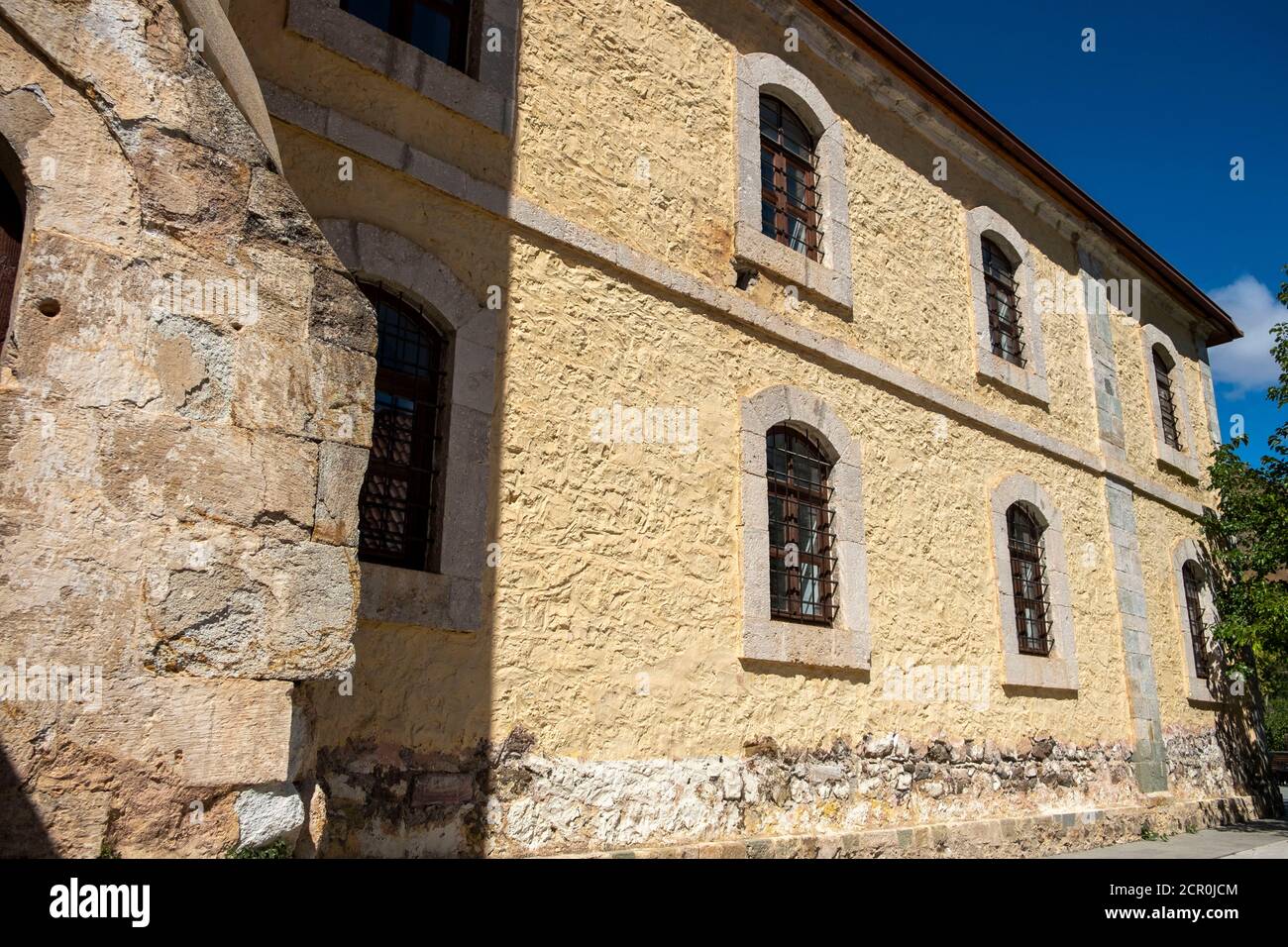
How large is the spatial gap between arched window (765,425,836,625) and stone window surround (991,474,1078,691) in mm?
2074

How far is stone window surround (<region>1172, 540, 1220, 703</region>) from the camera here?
10.4m

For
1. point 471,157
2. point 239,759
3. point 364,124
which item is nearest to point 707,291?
point 471,157

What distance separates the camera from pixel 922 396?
7809 millimetres

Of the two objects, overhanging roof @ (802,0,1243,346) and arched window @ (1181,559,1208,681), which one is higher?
overhanging roof @ (802,0,1243,346)

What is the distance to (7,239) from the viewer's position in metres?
2.44

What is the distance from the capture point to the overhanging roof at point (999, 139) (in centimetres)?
789

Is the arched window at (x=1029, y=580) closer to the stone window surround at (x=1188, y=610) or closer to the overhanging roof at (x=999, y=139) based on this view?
the stone window surround at (x=1188, y=610)

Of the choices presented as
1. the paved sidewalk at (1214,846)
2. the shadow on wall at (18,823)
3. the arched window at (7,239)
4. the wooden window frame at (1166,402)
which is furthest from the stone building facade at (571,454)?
the wooden window frame at (1166,402)

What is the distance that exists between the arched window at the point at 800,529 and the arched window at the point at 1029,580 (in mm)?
2440

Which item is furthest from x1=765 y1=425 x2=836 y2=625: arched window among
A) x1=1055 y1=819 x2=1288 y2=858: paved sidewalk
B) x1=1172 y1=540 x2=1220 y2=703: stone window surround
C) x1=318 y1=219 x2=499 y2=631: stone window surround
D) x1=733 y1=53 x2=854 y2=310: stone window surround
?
x1=1172 y1=540 x2=1220 y2=703: stone window surround

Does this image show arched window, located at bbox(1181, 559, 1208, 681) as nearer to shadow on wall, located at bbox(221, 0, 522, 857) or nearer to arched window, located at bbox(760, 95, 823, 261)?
arched window, located at bbox(760, 95, 823, 261)

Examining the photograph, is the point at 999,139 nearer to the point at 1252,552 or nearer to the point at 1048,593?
the point at 1048,593

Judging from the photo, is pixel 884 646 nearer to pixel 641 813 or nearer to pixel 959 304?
pixel 641 813
